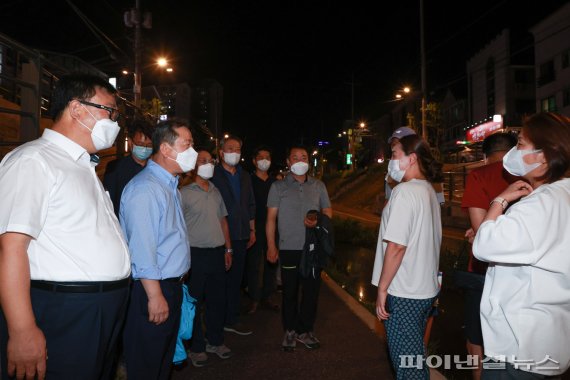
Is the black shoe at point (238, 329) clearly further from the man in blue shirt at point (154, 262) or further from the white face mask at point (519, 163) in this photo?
the white face mask at point (519, 163)

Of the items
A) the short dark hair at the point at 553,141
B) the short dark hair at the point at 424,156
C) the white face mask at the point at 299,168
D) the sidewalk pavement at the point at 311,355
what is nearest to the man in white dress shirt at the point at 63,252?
the sidewalk pavement at the point at 311,355

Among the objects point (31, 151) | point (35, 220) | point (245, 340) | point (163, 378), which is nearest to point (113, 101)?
point (31, 151)

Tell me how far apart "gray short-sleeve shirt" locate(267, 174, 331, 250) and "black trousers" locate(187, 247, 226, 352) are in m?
0.74

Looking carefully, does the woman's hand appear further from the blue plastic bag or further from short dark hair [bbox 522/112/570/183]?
the blue plastic bag

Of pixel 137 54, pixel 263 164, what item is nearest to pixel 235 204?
pixel 263 164

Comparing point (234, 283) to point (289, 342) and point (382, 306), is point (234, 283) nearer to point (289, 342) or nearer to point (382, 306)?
point (289, 342)

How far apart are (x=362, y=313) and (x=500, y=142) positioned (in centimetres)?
326

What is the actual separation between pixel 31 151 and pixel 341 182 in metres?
39.3

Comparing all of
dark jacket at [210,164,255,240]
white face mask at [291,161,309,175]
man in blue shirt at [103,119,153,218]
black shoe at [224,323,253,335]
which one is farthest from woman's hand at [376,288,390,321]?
man in blue shirt at [103,119,153,218]

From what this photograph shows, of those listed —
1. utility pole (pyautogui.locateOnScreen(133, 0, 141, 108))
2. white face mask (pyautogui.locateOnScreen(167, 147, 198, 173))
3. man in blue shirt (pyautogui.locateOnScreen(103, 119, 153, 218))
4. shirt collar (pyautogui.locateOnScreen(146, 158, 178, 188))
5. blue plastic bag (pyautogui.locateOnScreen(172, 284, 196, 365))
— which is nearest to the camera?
shirt collar (pyautogui.locateOnScreen(146, 158, 178, 188))

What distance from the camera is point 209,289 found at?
14.5ft

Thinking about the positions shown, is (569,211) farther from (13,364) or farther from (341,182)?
(341,182)

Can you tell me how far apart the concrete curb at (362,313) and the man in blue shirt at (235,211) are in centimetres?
159

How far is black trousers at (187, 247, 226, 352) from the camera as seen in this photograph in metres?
4.27
